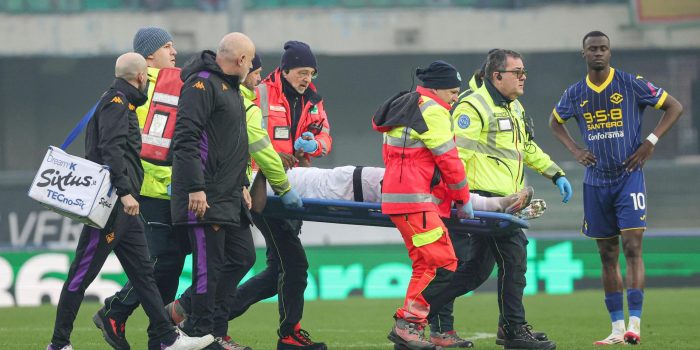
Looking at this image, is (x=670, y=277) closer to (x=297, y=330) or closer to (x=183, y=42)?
(x=297, y=330)

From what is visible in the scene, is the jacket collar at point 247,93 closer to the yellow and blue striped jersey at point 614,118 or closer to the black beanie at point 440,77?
the black beanie at point 440,77

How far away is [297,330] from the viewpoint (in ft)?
27.9

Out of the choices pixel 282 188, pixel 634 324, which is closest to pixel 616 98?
pixel 634 324

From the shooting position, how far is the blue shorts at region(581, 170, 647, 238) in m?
9.20

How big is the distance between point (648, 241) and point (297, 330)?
8.52 m

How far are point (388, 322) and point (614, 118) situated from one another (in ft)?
12.1

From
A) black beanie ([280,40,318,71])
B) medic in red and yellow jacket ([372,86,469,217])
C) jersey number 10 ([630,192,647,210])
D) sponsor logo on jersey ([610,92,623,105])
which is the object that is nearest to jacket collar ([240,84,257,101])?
black beanie ([280,40,318,71])

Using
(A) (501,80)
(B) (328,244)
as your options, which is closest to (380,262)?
(B) (328,244)

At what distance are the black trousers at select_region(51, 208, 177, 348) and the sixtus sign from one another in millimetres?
185

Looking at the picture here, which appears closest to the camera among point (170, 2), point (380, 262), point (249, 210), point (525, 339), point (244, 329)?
point (249, 210)

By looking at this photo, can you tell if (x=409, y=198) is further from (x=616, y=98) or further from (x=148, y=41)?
(x=616, y=98)

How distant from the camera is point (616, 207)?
30.5 feet

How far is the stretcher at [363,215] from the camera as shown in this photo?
800 cm

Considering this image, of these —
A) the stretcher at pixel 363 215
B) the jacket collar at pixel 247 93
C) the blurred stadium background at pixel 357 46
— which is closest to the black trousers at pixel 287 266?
the stretcher at pixel 363 215
